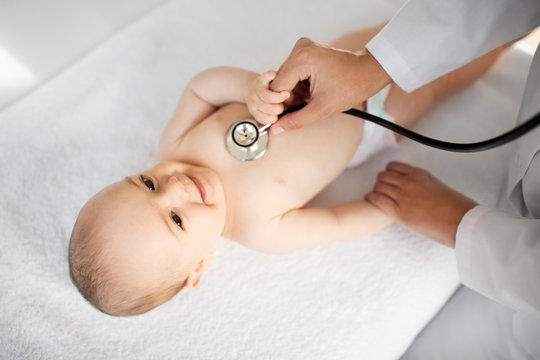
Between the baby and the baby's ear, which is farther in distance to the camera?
the baby's ear

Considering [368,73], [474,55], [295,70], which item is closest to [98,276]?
[295,70]

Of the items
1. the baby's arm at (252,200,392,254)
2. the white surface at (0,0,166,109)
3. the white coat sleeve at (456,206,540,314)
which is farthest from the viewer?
the white surface at (0,0,166,109)

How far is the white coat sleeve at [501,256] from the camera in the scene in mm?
757

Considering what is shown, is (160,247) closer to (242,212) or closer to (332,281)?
(242,212)

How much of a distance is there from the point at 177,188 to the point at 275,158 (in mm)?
277

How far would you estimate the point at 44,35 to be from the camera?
133cm

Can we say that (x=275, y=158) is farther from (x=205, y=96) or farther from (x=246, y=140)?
(x=205, y=96)

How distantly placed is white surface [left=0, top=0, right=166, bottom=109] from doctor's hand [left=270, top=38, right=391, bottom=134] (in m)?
0.88

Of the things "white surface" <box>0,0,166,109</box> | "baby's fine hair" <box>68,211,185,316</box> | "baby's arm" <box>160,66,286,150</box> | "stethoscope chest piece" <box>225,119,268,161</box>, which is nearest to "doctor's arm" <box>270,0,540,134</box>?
"stethoscope chest piece" <box>225,119,268,161</box>

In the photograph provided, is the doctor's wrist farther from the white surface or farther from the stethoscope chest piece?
the white surface

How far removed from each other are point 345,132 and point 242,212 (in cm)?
36

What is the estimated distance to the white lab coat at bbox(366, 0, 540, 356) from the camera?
79 cm

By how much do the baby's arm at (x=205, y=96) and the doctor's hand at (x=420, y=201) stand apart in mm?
486

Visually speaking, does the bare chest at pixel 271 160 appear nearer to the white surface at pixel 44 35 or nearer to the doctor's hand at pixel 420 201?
the doctor's hand at pixel 420 201
